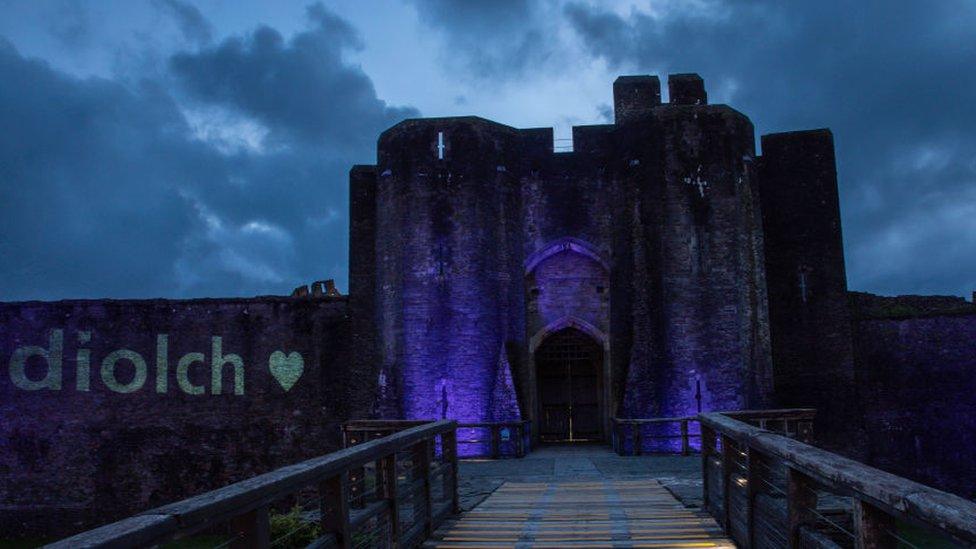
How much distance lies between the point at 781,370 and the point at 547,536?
1427 cm

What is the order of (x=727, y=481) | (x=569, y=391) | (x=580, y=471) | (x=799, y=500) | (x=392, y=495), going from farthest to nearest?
(x=569, y=391), (x=580, y=471), (x=727, y=481), (x=392, y=495), (x=799, y=500)

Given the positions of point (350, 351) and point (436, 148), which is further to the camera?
point (350, 351)

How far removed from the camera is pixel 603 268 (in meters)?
20.1

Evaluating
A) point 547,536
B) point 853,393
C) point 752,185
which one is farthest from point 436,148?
point 547,536

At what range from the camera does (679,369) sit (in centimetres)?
1791

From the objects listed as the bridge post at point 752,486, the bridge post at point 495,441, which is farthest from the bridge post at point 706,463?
the bridge post at point 495,441

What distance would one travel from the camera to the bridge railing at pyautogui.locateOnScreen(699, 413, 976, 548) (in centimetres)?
302

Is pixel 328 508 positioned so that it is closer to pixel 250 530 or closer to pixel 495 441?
pixel 250 530

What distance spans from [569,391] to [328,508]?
55.2 ft

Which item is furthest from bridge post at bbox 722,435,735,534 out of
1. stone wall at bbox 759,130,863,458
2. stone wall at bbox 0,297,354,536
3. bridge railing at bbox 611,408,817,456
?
stone wall at bbox 0,297,354,536

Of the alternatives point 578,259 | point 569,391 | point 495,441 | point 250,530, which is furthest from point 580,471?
point 250,530

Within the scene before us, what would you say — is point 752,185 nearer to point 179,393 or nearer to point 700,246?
point 700,246

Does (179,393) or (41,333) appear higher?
(41,333)

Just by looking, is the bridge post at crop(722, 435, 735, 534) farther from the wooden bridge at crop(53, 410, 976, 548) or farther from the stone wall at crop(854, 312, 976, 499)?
the stone wall at crop(854, 312, 976, 499)
